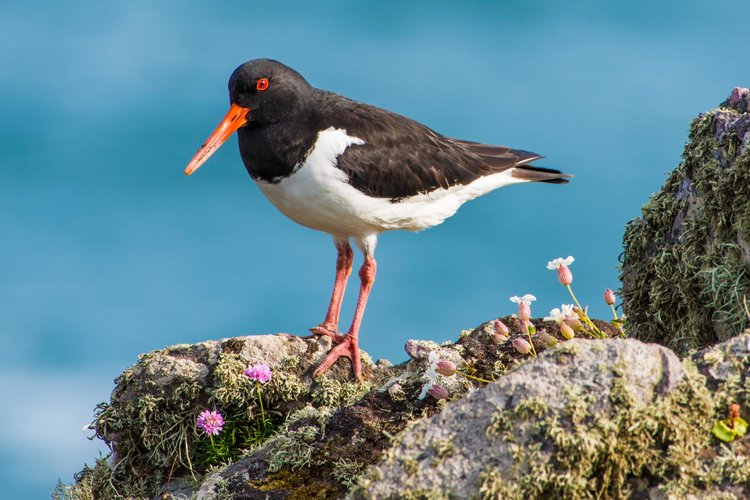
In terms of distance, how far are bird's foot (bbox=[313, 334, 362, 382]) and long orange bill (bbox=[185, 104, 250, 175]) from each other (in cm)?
204

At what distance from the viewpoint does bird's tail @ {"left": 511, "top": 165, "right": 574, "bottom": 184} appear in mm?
8812

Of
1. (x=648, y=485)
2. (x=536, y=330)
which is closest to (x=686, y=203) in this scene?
(x=536, y=330)

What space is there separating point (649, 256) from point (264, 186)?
3414 millimetres

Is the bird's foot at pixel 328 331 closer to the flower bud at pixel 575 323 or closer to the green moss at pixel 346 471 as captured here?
the flower bud at pixel 575 323

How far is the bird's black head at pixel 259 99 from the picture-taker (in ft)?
24.4

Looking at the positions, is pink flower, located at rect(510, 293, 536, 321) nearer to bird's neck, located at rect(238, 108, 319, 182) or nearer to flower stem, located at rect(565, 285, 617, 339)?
flower stem, located at rect(565, 285, 617, 339)

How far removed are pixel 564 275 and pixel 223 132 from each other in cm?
343

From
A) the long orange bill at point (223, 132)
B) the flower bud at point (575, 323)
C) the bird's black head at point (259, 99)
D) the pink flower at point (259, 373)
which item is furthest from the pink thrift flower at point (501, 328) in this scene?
the long orange bill at point (223, 132)

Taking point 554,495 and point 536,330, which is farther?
point 536,330

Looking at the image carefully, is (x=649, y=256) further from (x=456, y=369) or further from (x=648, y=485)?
(x=648, y=485)

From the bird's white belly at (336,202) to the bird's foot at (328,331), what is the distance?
0.84m

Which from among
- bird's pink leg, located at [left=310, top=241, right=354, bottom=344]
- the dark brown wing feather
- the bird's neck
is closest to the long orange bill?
the bird's neck

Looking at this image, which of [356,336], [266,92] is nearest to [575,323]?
[356,336]

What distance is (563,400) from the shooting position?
317cm
